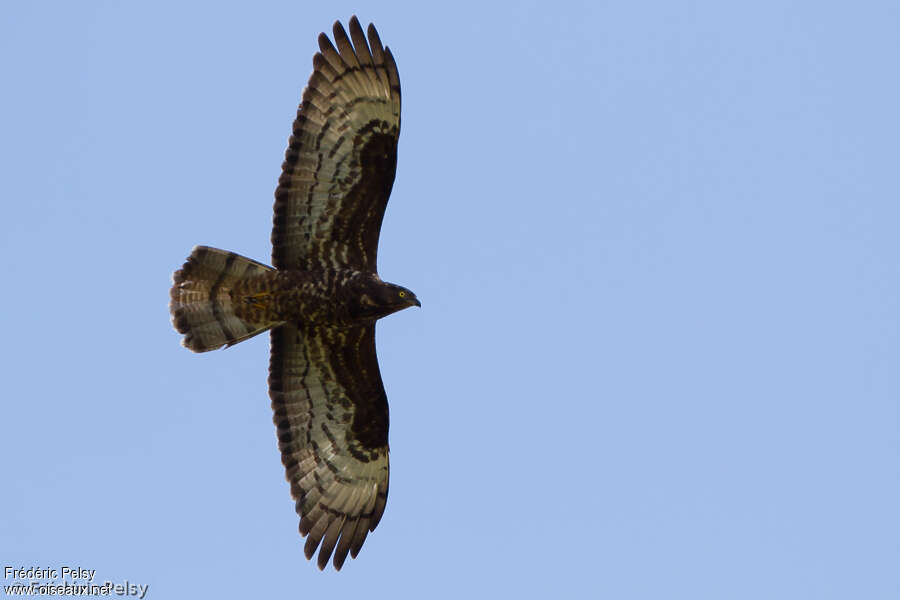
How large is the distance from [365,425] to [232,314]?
2.01 meters

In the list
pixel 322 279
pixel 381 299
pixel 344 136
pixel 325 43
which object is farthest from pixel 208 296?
pixel 325 43

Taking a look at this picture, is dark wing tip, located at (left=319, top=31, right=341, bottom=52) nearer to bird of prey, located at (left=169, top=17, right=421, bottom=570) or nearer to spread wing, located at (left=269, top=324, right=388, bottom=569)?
bird of prey, located at (left=169, top=17, right=421, bottom=570)

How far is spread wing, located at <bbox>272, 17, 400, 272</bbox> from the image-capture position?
15.0 m

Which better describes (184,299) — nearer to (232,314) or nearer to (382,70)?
(232,314)

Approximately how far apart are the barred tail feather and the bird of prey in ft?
0.03

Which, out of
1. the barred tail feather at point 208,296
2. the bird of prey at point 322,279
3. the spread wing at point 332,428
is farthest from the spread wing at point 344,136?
the spread wing at point 332,428

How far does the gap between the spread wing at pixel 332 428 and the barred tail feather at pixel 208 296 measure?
0.72 m

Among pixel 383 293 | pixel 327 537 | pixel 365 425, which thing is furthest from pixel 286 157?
pixel 327 537

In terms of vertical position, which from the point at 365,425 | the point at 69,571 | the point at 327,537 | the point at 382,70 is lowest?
the point at 69,571

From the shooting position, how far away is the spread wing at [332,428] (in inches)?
619

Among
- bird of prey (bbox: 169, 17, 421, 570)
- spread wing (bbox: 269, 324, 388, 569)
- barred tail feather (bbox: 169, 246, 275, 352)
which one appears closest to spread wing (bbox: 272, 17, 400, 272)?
bird of prey (bbox: 169, 17, 421, 570)

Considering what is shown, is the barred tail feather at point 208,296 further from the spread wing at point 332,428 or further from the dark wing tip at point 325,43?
the dark wing tip at point 325,43

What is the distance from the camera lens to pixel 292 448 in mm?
15898

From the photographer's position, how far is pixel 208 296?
15219 mm
